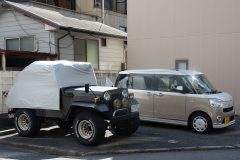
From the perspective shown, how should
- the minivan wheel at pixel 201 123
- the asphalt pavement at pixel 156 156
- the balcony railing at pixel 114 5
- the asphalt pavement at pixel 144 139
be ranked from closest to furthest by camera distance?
the asphalt pavement at pixel 156 156 < the asphalt pavement at pixel 144 139 < the minivan wheel at pixel 201 123 < the balcony railing at pixel 114 5

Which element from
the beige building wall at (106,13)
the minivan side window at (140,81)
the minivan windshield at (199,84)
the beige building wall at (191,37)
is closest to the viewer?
the minivan windshield at (199,84)

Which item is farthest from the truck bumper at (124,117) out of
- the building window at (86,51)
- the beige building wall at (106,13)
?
the beige building wall at (106,13)

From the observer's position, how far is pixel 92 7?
23016 millimetres

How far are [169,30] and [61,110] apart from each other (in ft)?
24.6

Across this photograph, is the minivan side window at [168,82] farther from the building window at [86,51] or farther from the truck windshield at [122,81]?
the building window at [86,51]

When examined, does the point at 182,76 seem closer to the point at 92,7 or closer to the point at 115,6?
the point at 92,7

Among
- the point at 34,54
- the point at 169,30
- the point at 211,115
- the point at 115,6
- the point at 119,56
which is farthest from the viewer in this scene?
the point at 115,6

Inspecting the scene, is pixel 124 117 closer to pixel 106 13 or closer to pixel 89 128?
pixel 89 128

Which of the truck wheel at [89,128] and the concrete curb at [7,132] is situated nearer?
the truck wheel at [89,128]

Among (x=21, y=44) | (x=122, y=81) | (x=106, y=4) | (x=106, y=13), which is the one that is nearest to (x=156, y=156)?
(x=122, y=81)

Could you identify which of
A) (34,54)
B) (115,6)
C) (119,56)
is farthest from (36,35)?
(115,6)

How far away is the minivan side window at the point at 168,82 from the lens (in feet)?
30.6

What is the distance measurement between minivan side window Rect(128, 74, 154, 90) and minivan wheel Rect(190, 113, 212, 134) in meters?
1.89

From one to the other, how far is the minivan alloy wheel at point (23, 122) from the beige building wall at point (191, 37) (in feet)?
23.2
